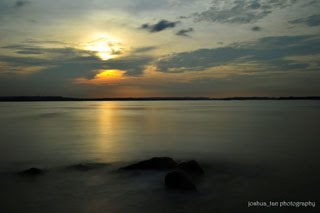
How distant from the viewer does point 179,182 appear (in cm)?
1148

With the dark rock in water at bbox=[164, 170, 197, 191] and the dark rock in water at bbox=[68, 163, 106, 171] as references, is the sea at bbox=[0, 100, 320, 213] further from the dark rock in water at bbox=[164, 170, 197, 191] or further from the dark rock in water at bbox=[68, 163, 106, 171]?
the dark rock in water at bbox=[164, 170, 197, 191]

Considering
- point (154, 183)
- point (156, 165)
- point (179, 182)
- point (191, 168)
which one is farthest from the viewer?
point (156, 165)

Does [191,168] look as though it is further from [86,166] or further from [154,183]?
[86,166]

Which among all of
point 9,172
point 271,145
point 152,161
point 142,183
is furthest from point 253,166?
point 9,172

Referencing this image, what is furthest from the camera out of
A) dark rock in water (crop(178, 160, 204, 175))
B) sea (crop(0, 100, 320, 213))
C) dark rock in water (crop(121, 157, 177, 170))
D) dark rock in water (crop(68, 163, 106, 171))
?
dark rock in water (crop(68, 163, 106, 171))

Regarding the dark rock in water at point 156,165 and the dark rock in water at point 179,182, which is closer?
the dark rock in water at point 179,182

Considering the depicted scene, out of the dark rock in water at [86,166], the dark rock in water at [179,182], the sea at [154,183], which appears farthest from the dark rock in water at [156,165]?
the dark rock in water at [179,182]

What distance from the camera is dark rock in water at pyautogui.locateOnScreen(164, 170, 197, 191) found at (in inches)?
447

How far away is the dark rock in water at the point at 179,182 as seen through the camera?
1134cm

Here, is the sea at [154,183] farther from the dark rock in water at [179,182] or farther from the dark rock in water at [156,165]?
the dark rock in water at [156,165]

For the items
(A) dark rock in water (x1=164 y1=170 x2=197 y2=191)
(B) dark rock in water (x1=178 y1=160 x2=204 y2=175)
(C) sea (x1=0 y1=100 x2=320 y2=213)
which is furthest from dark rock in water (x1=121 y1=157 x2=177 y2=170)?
(A) dark rock in water (x1=164 y1=170 x2=197 y2=191)

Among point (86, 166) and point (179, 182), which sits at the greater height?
point (179, 182)

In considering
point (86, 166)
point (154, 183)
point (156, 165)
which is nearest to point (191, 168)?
point (156, 165)

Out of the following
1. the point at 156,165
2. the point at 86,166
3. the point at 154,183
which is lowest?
the point at 86,166
